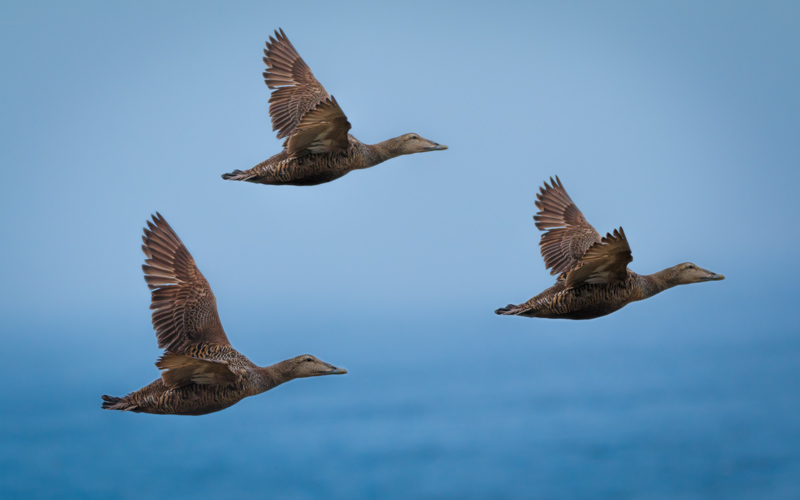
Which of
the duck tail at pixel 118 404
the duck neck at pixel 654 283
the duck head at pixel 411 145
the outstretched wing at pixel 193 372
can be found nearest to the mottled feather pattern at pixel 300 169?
the duck head at pixel 411 145

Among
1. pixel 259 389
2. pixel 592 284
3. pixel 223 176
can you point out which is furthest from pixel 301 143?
pixel 592 284

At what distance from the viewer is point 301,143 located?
17.4m

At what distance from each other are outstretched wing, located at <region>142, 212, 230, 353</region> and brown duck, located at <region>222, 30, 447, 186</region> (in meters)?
1.59

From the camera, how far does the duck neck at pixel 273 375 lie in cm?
1564

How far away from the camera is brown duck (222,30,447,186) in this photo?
17.1 meters

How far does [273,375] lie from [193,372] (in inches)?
64.7

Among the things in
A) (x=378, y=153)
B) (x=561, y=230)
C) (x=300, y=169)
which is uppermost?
(x=378, y=153)

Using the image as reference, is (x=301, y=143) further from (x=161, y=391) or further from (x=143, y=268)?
(x=161, y=391)

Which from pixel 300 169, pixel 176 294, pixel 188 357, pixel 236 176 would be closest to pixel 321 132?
pixel 300 169

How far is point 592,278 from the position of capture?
53.6ft

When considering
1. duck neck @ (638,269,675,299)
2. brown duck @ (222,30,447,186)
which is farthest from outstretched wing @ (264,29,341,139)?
duck neck @ (638,269,675,299)

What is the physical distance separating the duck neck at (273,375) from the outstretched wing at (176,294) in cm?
112

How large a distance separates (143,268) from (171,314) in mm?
1061

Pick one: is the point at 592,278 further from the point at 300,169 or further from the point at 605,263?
the point at 300,169
